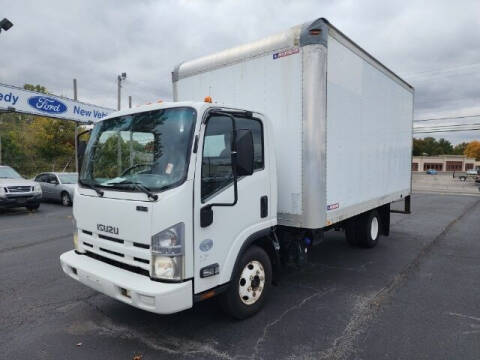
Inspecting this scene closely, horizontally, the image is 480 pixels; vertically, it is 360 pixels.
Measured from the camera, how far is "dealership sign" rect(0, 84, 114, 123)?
15055 millimetres

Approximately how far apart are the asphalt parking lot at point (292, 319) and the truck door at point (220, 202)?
0.77 metres

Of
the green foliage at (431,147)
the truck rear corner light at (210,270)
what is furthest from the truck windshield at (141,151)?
the green foliage at (431,147)

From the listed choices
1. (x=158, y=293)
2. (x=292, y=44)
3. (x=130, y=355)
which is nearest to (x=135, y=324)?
(x=130, y=355)

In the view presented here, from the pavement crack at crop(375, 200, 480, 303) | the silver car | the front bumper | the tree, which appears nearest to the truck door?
the pavement crack at crop(375, 200, 480, 303)

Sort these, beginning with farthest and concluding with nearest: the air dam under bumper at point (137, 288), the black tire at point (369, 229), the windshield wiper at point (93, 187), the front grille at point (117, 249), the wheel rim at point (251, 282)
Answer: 1. the black tire at point (369, 229)
2. the wheel rim at point (251, 282)
3. the windshield wiper at point (93, 187)
4. the front grille at point (117, 249)
5. the air dam under bumper at point (137, 288)

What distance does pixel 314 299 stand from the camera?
4492 mm

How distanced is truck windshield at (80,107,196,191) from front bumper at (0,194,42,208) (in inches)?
412

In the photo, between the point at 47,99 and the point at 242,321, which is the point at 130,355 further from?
the point at 47,99

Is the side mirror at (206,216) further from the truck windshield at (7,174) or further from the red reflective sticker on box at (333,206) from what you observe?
the truck windshield at (7,174)

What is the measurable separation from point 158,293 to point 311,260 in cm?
411

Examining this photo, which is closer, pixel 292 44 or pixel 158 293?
pixel 158 293

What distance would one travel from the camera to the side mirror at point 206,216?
315 cm

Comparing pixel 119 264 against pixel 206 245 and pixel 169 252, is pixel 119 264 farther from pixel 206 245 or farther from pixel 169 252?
pixel 206 245

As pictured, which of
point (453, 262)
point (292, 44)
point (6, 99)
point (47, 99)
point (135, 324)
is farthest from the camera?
point (47, 99)
